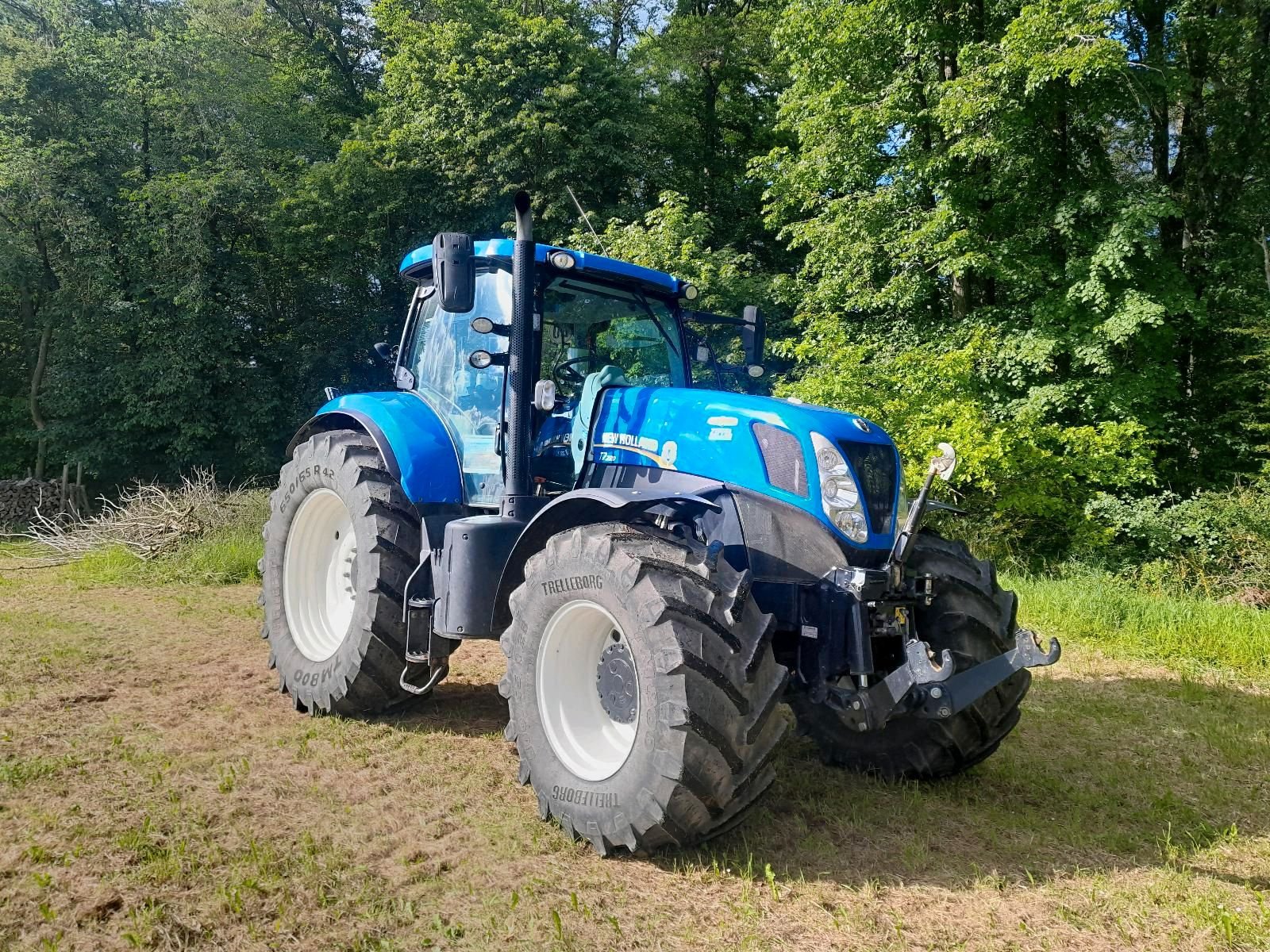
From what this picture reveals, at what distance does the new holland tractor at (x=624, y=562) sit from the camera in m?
3.22

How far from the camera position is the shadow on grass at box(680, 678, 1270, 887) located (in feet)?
11.1

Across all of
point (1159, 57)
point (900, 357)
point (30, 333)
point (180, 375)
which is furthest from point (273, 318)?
point (1159, 57)

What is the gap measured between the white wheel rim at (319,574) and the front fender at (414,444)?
601 mm

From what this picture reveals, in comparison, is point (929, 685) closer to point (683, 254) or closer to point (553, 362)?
point (553, 362)

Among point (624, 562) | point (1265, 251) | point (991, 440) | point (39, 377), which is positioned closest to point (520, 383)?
point (624, 562)

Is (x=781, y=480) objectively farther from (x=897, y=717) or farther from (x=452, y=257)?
(x=452, y=257)

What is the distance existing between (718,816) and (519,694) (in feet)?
3.20

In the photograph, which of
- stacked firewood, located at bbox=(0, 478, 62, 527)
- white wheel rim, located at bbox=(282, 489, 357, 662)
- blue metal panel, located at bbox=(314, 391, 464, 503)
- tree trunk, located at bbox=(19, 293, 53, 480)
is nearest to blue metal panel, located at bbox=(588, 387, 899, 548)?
blue metal panel, located at bbox=(314, 391, 464, 503)

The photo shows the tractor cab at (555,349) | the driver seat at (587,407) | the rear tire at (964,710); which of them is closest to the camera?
the rear tire at (964,710)

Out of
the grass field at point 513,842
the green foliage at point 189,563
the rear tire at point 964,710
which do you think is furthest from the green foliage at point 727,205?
the green foliage at point 189,563

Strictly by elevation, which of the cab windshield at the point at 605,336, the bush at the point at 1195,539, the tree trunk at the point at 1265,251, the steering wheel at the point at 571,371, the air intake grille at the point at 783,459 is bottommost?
the bush at the point at 1195,539

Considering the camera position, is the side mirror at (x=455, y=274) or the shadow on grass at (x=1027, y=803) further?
the side mirror at (x=455, y=274)

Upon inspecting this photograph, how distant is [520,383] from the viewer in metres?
4.32

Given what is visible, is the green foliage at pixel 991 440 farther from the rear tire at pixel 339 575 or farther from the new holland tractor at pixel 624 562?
the rear tire at pixel 339 575
